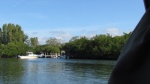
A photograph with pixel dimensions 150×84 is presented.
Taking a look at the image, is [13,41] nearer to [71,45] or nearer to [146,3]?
[71,45]

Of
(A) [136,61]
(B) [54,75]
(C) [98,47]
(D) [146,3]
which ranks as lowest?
(B) [54,75]

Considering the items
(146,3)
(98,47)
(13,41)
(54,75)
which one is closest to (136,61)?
(146,3)

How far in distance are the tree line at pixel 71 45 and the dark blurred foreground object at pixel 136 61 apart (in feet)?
285

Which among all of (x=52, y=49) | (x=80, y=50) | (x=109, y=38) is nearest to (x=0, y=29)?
(x=52, y=49)

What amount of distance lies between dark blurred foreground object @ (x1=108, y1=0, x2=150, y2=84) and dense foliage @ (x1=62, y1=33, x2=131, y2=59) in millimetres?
88110

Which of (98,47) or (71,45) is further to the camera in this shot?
(71,45)

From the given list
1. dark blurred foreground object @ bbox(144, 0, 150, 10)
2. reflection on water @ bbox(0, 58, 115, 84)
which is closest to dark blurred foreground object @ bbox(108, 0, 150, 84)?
dark blurred foreground object @ bbox(144, 0, 150, 10)

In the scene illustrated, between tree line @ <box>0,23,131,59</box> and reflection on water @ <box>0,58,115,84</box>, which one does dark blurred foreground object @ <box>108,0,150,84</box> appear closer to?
reflection on water @ <box>0,58,115,84</box>

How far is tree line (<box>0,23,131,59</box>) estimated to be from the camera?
95156mm

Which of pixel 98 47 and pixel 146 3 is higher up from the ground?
pixel 98 47

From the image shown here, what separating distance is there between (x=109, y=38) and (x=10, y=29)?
43.1 m

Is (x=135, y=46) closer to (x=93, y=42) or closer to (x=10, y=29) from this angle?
(x=93, y=42)

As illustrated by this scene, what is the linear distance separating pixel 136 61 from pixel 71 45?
10997 cm

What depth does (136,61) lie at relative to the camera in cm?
80
